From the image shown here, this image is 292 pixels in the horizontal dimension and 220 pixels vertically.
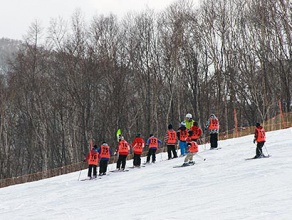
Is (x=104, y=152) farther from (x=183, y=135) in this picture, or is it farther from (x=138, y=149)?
(x=183, y=135)

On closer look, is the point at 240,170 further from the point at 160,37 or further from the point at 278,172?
the point at 160,37

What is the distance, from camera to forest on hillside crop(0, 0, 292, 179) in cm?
4200

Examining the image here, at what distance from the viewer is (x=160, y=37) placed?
148 feet

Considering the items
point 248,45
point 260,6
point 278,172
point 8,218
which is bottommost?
point 8,218

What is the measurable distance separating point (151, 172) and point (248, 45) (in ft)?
95.1

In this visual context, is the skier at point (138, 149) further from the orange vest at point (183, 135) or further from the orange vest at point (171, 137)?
the orange vest at point (183, 135)

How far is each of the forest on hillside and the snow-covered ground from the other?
2285 cm

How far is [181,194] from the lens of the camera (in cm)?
1217

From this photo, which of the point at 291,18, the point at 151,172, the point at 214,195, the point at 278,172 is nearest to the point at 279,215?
the point at 214,195

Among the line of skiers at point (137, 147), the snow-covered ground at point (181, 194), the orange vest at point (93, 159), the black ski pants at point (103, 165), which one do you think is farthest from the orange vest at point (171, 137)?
the orange vest at point (93, 159)

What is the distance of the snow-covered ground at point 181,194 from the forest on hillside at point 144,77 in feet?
75.0

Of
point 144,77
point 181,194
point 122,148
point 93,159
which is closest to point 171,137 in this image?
point 122,148

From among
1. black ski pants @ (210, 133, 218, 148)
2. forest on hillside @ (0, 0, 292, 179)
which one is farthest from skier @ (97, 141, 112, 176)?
forest on hillside @ (0, 0, 292, 179)

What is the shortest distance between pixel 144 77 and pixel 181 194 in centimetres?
3403
